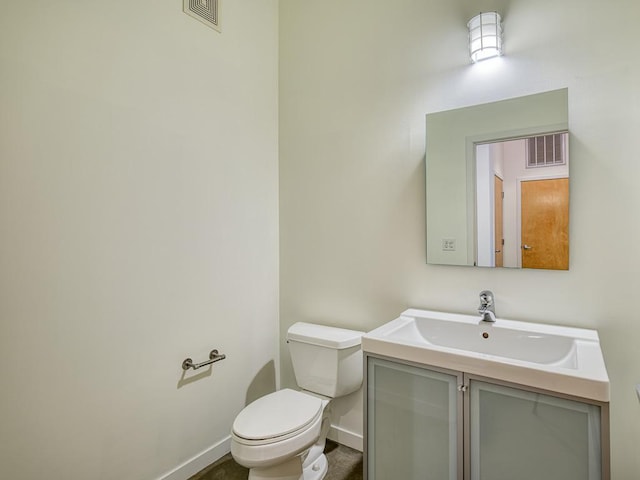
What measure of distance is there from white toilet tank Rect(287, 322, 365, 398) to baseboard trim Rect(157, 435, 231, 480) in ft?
1.90

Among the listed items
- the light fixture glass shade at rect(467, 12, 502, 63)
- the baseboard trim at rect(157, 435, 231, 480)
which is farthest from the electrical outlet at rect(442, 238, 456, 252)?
the baseboard trim at rect(157, 435, 231, 480)

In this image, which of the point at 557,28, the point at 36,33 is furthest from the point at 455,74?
the point at 36,33

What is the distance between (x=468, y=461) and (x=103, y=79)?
2.10 meters

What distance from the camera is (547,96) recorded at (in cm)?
154

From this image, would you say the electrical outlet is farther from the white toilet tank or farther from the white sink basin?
the white toilet tank

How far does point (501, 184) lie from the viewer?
64.7 inches

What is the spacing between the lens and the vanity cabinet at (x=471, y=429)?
1.09m

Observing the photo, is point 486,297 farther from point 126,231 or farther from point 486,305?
point 126,231

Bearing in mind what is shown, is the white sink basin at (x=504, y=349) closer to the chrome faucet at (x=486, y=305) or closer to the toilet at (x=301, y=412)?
the chrome faucet at (x=486, y=305)

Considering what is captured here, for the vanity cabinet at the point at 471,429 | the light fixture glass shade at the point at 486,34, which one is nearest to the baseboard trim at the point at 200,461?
the vanity cabinet at the point at 471,429

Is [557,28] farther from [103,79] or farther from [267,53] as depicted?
[103,79]

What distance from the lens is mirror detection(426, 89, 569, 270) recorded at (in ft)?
5.02

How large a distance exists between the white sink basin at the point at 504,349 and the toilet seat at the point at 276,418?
0.46m

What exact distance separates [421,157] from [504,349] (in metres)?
1.01
